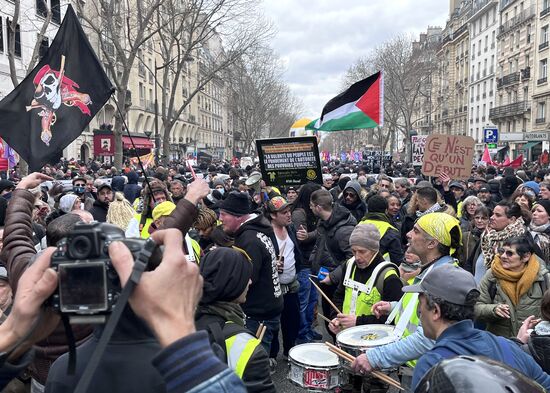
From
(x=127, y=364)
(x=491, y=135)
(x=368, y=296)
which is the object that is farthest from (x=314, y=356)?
(x=491, y=135)

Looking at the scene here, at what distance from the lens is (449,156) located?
31.1 feet

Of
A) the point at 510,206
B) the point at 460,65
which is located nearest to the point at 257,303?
the point at 510,206

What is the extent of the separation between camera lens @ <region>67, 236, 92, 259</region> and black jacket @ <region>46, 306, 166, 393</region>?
32 centimetres

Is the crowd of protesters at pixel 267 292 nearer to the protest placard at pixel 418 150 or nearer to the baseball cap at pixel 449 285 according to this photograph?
the baseball cap at pixel 449 285

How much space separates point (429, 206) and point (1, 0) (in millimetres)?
26620

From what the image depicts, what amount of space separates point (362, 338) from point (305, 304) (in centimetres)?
290

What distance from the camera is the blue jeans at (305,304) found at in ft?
21.3

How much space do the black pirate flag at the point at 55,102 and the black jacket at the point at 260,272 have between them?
1734mm

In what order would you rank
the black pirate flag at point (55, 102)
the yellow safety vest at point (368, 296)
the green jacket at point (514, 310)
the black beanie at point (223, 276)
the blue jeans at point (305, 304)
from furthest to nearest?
the blue jeans at point (305, 304) < the black pirate flag at point (55, 102) < the yellow safety vest at point (368, 296) < the green jacket at point (514, 310) < the black beanie at point (223, 276)

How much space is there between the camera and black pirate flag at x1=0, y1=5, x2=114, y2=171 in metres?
4.51

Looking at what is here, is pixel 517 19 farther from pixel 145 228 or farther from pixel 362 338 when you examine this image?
pixel 362 338

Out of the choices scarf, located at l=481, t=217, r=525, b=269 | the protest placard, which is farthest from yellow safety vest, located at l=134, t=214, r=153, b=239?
the protest placard

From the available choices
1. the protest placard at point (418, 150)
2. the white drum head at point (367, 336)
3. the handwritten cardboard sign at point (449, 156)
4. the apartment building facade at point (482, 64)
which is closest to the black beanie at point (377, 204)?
the white drum head at point (367, 336)

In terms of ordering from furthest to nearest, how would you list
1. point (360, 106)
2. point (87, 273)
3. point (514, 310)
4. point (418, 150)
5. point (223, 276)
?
point (418, 150)
point (360, 106)
point (514, 310)
point (223, 276)
point (87, 273)
